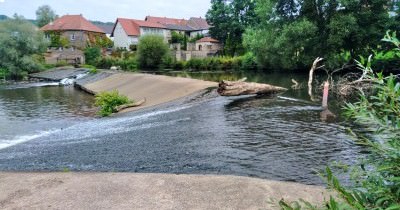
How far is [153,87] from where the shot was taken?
2647 centimetres

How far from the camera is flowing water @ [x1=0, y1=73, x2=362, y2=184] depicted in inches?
341

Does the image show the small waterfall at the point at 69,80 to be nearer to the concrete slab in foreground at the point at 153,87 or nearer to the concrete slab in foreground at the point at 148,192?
the concrete slab in foreground at the point at 153,87

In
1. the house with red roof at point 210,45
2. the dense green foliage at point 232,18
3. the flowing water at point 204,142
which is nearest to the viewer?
the flowing water at point 204,142

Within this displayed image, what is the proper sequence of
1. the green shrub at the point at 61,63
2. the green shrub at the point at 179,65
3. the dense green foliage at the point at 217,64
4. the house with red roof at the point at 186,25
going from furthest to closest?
the house with red roof at the point at 186,25 < the green shrub at the point at 61,63 < the green shrub at the point at 179,65 < the dense green foliage at the point at 217,64

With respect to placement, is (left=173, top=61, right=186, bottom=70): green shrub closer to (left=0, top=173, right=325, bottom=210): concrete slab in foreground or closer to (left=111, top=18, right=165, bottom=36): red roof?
(left=111, top=18, right=165, bottom=36): red roof

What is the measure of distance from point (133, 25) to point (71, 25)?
14.0 m

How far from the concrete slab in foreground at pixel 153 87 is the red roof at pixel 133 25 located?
44.8 metres

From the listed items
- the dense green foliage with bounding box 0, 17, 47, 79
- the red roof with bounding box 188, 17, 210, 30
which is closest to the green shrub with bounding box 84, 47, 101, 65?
the dense green foliage with bounding box 0, 17, 47, 79

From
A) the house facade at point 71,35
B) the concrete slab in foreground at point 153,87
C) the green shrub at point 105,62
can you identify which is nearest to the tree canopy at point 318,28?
the concrete slab in foreground at point 153,87

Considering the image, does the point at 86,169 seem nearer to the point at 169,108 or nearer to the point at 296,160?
the point at 296,160

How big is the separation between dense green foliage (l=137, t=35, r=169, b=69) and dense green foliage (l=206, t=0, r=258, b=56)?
42.7ft

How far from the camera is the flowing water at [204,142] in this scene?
8672 millimetres

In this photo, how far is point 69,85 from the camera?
4328 centimetres

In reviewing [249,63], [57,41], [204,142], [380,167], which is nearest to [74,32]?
[57,41]
